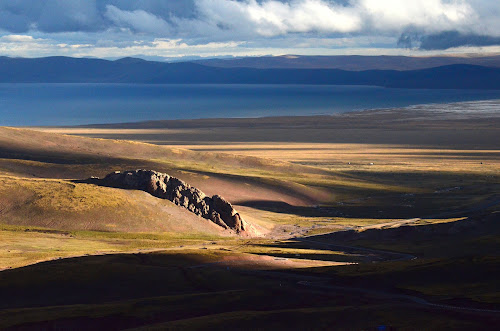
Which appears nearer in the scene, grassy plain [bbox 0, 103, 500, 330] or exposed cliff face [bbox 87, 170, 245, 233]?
grassy plain [bbox 0, 103, 500, 330]

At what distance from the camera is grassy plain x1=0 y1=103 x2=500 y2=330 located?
44250mm

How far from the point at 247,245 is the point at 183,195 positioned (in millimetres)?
18443

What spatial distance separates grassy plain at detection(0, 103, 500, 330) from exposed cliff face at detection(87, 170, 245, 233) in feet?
7.31

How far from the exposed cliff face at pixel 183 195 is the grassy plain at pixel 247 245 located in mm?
2228

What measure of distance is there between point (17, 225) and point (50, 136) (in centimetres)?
7811

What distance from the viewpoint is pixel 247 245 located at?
3177 inches

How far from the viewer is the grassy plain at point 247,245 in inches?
1742

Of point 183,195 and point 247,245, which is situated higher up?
point 183,195

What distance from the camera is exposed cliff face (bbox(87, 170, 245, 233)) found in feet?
311

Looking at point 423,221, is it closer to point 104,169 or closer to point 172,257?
point 172,257

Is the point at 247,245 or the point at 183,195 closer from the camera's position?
the point at 247,245

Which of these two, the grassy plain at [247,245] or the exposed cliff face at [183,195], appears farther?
the exposed cliff face at [183,195]

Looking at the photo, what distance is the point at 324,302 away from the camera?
4653cm

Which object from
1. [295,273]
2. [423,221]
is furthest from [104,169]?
[295,273]
